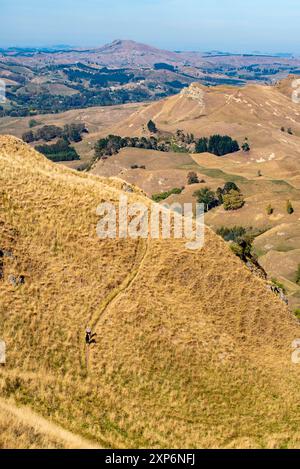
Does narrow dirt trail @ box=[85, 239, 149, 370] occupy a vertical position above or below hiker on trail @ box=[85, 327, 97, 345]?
above

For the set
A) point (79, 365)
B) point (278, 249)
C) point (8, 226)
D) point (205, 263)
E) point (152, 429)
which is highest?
→ point (8, 226)

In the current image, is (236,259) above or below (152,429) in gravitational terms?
above

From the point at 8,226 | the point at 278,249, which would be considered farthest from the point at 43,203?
the point at 278,249

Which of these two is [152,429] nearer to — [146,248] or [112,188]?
[146,248]

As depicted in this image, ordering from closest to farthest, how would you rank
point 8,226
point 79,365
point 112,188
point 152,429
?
point 152,429 < point 79,365 < point 8,226 < point 112,188

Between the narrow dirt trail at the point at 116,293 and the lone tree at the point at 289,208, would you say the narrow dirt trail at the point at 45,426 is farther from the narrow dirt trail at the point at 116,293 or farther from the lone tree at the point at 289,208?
the lone tree at the point at 289,208

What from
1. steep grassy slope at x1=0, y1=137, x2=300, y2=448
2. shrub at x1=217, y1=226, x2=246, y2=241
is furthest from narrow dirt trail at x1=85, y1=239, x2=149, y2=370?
shrub at x1=217, y1=226, x2=246, y2=241

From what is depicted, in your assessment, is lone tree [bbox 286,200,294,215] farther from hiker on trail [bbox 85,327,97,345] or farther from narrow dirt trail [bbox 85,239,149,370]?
hiker on trail [bbox 85,327,97,345]
